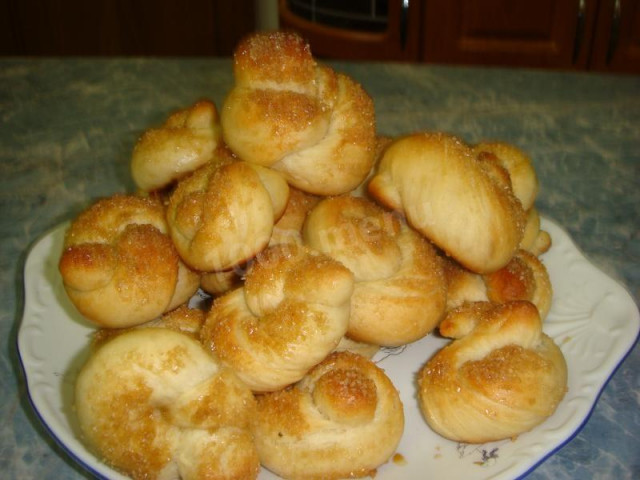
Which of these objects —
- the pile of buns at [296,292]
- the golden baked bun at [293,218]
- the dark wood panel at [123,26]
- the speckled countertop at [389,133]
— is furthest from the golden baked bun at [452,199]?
the dark wood panel at [123,26]

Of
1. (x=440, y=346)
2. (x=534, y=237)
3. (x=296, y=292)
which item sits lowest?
(x=440, y=346)

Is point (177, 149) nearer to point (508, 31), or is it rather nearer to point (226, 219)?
point (226, 219)

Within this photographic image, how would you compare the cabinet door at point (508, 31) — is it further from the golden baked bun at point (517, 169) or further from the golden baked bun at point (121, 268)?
the golden baked bun at point (121, 268)

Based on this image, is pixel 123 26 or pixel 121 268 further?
pixel 123 26

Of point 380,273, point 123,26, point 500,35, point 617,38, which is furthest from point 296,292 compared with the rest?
point 123,26

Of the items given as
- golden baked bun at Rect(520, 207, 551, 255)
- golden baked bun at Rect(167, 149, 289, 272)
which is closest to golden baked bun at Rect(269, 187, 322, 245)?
golden baked bun at Rect(167, 149, 289, 272)

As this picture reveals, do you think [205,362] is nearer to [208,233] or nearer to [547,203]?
[208,233]

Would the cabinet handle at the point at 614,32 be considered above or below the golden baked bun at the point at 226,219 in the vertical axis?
below

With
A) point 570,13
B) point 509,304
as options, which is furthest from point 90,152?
point 570,13
